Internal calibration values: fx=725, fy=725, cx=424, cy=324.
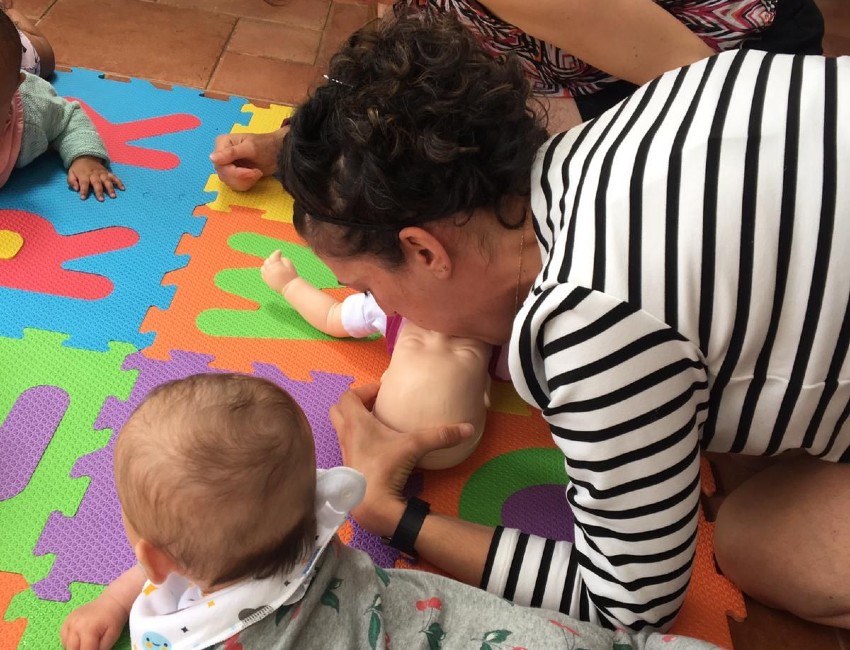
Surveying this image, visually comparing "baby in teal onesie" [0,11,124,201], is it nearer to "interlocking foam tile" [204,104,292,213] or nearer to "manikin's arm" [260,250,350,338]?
"interlocking foam tile" [204,104,292,213]

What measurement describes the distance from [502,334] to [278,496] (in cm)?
37

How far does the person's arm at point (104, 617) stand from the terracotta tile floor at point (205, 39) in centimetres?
128

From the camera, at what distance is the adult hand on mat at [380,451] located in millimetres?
943

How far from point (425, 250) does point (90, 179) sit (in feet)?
3.00

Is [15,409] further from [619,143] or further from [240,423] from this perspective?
[619,143]

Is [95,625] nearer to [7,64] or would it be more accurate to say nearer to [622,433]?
[622,433]

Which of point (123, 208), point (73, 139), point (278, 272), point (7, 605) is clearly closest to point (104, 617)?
point (7, 605)

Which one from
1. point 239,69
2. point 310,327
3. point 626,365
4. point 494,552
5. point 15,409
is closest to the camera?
point 626,365

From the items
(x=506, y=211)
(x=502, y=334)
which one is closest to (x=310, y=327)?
(x=502, y=334)

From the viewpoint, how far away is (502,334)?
3.03 ft

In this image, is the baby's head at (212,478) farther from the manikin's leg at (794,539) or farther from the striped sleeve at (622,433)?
the manikin's leg at (794,539)

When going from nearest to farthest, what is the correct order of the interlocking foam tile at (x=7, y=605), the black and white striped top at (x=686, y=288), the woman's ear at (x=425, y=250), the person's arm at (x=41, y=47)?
the black and white striped top at (x=686, y=288) → the woman's ear at (x=425, y=250) → the interlocking foam tile at (x=7, y=605) → the person's arm at (x=41, y=47)

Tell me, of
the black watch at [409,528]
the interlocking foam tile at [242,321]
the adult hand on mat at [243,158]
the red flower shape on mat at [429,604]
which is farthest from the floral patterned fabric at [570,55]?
the red flower shape on mat at [429,604]

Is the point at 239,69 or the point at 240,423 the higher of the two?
the point at 240,423
